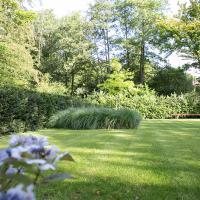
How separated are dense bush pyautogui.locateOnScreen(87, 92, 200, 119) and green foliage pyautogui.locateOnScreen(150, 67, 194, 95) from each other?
8301 mm

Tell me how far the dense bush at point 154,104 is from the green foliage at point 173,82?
830 centimetres

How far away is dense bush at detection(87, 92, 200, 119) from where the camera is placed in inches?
809

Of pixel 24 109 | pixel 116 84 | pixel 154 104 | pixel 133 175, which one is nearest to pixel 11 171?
pixel 133 175

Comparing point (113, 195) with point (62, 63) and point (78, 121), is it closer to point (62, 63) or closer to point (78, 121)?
point (78, 121)

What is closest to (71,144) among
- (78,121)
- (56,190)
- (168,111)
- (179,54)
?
(56,190)

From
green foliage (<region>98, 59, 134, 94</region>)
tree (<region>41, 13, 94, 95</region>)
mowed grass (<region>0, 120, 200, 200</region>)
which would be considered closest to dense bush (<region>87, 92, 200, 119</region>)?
green foliage (<region>98, 59, 134, 94</region>)

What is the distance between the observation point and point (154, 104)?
2083cm

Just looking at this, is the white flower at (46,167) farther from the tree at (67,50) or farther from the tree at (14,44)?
the tree at (67,50)

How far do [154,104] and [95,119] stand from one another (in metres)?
10.7

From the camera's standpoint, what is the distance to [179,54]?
26734 mm

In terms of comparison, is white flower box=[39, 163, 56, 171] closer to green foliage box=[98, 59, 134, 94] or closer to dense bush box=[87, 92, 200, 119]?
dense bush box=[87, 92, 200, 119]

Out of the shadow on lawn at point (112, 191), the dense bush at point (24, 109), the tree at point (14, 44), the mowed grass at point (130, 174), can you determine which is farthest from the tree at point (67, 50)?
the shadow on lawn at point (112, 191)

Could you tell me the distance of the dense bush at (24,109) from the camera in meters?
8.59

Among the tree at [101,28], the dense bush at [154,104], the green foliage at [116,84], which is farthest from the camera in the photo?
the tree at [101,28]
